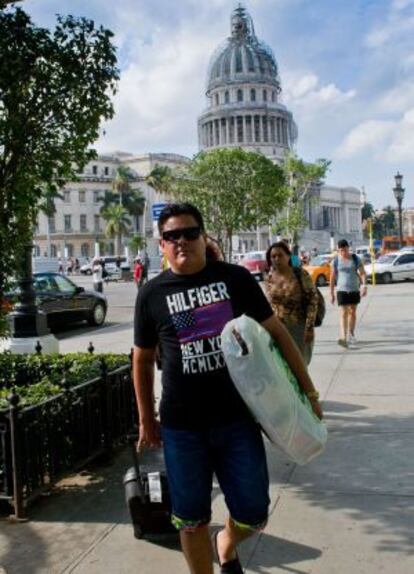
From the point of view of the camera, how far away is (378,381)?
304 inches

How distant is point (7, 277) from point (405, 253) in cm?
2728

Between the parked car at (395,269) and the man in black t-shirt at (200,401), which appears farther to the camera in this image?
the parked car at (395,269)

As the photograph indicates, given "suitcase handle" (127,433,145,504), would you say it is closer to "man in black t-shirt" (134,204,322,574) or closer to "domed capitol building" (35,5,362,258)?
"man in black t-shirt" (134,204,322,574)

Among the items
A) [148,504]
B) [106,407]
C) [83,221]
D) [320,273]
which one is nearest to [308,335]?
[106,407]

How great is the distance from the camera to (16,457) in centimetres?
394

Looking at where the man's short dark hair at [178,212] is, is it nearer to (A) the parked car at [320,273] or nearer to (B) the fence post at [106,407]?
(B) the fence post at [106,407]

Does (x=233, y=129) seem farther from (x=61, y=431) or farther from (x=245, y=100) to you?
(x=61, y=431)

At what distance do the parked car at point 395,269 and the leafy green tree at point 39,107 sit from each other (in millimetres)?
25367

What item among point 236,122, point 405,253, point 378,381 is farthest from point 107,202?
point 378,381

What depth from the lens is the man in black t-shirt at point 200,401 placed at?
2.69 metres

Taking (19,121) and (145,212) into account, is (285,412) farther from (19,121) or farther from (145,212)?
(145,212)

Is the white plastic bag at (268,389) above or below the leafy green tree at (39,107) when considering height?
below

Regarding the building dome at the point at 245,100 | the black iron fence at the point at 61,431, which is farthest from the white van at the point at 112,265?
the building dome at the point at 245,100

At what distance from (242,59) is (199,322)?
123 metres
